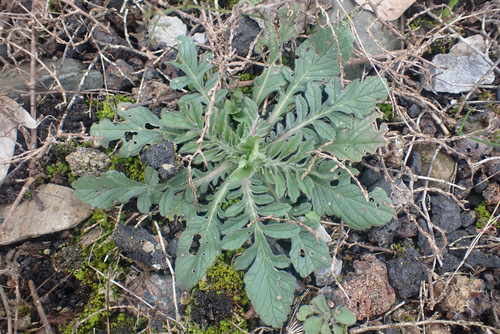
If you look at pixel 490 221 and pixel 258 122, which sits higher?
pixel 258 122

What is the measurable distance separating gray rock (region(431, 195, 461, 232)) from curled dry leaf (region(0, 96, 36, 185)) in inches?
134

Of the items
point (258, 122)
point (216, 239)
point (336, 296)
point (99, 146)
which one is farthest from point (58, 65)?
point (336, 296)

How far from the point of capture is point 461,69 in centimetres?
326

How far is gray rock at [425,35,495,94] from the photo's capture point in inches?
127

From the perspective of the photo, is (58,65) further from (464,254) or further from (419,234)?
(464,254)

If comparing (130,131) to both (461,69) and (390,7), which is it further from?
(461,69)

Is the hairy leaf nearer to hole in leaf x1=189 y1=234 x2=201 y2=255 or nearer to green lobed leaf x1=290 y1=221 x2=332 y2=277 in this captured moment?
green lobed leaf x1=290 y1=221 x2=332 y2=277

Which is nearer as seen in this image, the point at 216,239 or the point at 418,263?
the point at 216,239

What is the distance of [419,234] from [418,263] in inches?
9.9

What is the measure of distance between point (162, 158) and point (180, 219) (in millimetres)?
547

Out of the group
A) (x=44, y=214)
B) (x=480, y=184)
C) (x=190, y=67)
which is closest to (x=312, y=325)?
(x=480, y=184)

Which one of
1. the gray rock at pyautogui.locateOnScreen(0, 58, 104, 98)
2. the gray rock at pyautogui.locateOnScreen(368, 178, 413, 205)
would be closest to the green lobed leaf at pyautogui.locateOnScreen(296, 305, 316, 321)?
the gray rock at pyautogui.locateOnScreen(368, 178, 413, 205)

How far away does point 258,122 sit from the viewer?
2908 millimetres

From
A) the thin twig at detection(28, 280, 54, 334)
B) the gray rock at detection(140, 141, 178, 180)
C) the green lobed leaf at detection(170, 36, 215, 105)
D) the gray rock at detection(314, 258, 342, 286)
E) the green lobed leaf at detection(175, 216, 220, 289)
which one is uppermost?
the green lobed leaf at detection(170, 36, 215, 105)
